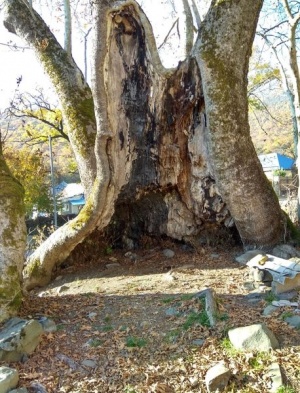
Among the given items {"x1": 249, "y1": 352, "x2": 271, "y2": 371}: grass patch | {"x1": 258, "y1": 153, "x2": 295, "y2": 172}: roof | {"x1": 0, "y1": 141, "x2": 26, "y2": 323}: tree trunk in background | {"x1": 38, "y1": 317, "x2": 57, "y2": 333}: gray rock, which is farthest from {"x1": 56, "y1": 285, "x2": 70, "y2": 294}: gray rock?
{"x1": 258, "y1": 153, "x2": 295, "y2": 172}: roof

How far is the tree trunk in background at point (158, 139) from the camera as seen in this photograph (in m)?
5.71

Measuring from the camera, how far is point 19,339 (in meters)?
3.73

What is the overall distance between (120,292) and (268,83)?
12.8m

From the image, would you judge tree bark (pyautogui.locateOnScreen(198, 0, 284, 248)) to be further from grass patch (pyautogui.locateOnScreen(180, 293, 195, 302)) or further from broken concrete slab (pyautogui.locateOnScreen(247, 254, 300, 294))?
grass patch (pyautogui.locateOnScreen(180, 293, 195, 302))

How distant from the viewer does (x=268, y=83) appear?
15.8 meters

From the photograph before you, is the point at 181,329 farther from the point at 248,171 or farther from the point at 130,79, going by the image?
the point at 130,79

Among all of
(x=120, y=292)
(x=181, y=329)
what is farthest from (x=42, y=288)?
(x=181, y=329)

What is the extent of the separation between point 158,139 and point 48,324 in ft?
11.4

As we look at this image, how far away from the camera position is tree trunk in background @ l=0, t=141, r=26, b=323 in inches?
166

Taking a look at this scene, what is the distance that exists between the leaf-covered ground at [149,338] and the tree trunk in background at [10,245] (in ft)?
0.82

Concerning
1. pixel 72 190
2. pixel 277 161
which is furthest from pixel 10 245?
pixel 277 161

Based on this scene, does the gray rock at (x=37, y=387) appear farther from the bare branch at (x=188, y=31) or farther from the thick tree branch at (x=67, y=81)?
the bare branch at (x=188, y=31)

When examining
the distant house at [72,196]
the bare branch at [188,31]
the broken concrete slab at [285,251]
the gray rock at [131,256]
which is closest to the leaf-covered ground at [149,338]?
the broken concrete slab at [285,251]

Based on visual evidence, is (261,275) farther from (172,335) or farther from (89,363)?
(89,363)
